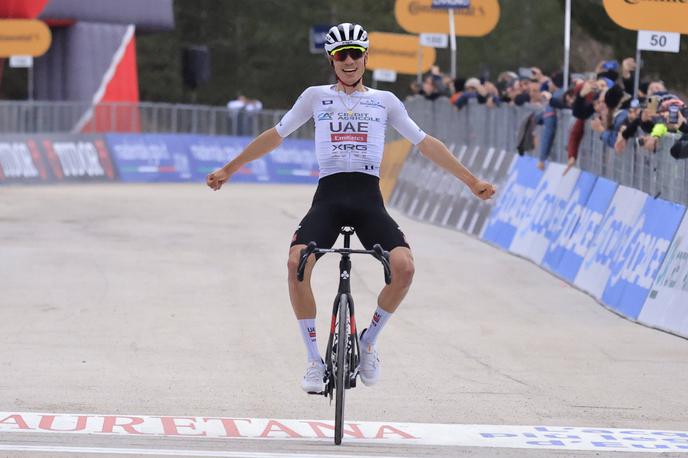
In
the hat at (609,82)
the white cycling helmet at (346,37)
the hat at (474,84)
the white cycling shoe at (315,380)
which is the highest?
the white cycling helmet at (346,37)

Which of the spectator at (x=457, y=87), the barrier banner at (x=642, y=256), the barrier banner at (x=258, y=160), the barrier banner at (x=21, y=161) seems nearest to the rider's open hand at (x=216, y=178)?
the barrier banner at (x=642, y=256)

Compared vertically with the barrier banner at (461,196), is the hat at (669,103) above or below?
above

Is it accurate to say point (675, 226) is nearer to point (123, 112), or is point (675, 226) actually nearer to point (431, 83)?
point (431, 83)

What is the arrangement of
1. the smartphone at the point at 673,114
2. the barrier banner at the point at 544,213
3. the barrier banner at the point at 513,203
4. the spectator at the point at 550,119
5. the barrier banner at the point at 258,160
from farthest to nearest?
the barrier banner at the point at 258,160 < the barrier banner at the point at 513,203 < the spectator at the point at 550,119 < the barrier banner at the point at 544,213 < the smartphone at the point at 673,114

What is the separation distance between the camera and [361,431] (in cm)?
971

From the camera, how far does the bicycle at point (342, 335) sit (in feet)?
29.6

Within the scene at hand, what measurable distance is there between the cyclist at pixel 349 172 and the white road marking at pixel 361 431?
354mm

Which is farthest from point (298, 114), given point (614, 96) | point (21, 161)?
point (21, 161)

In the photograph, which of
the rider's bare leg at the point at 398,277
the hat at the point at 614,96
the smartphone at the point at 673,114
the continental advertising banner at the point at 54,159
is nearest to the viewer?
the rider's bare leg at the point at 398,277

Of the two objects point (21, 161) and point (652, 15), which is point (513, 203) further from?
point (21, 161)

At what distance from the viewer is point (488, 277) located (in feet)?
65.3

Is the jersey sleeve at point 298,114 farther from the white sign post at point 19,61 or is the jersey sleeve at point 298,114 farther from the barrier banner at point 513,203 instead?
the white sign post at point 19,61

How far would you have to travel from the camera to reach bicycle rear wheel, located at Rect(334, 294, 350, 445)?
895 cm

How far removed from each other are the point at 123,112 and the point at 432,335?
30.9m
